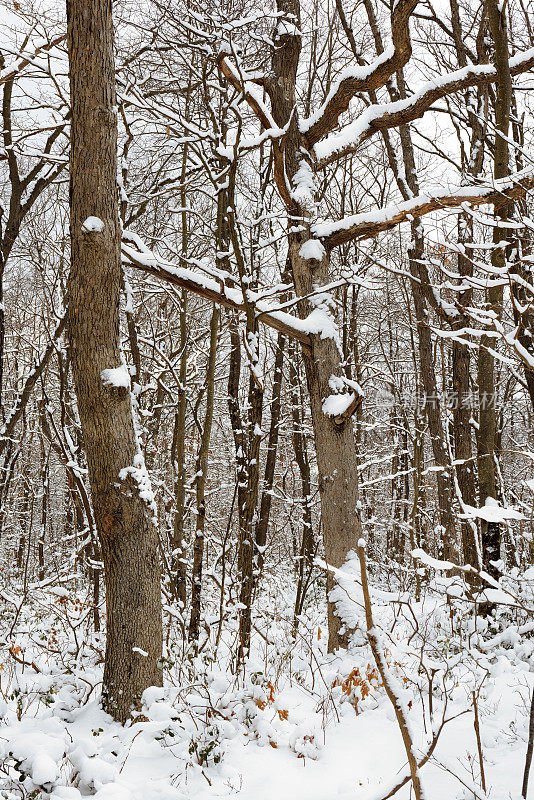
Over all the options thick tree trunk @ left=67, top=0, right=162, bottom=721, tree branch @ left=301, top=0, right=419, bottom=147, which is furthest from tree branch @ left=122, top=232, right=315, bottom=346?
tree branch @ left=301, top=0, right=419, bottom=147

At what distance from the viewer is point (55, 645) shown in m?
5.49

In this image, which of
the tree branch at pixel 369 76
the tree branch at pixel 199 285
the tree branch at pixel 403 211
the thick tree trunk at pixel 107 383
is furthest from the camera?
the tree branch at pixel 199 285

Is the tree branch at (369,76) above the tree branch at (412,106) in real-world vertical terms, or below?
above

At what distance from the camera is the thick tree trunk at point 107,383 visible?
3338mm

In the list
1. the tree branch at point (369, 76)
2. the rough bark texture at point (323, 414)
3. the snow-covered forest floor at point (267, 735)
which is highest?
the tree branch at point (369, 76)

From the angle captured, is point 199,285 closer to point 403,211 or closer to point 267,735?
point 403,211

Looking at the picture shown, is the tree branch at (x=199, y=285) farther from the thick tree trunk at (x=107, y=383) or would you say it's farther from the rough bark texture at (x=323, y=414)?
the thick tree trunk at (x=107, y=383)

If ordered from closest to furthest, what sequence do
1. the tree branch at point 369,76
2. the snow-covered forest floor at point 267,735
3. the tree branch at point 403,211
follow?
the snow-covered forest floor at point 267,735, the tree branch at point 369,76, the tree branch at point 403,211

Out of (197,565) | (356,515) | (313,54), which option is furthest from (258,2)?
(197,565)

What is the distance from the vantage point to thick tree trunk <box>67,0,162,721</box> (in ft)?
11.0

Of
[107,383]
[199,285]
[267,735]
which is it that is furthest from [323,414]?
[267,735]

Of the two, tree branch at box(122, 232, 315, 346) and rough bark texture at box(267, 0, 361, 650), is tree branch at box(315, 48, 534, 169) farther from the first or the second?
tree branch at box(122, 232, 315, 346)

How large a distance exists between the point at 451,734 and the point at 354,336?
765cm

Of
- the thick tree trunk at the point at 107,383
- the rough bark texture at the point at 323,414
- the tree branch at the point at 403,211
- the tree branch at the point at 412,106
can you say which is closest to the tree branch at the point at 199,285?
the rough bark texture at the point at 323,414
